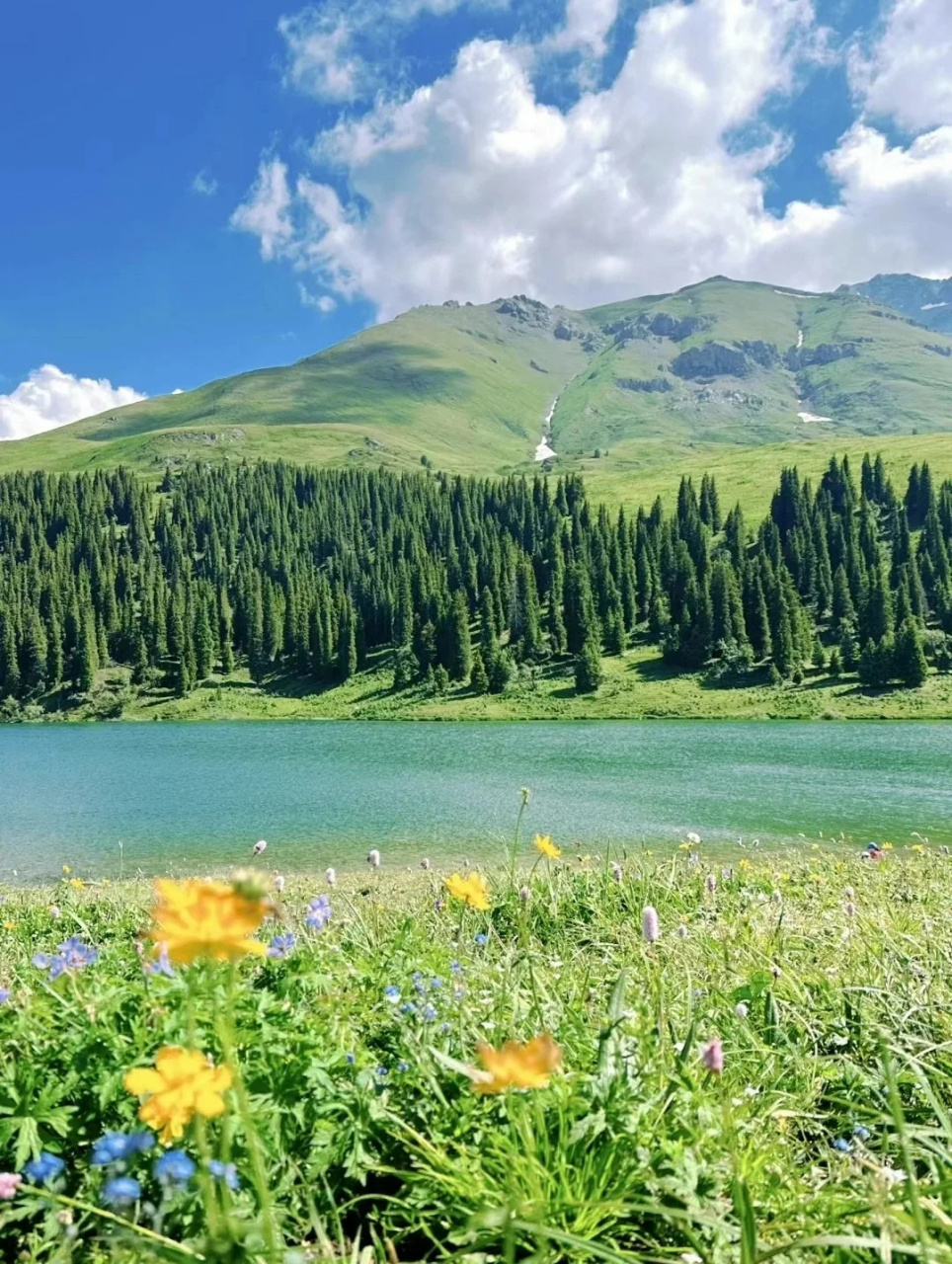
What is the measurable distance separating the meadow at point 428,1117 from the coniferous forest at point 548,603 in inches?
4066

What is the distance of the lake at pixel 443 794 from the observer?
84.9ft

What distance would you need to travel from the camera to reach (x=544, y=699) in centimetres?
10612

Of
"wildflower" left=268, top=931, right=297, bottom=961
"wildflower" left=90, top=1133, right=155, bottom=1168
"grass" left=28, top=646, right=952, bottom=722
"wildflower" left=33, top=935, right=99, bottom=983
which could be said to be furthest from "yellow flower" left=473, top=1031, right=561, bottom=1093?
"grass" left=28, top=646, right=952, bottom=722

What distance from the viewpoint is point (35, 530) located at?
19725 cm

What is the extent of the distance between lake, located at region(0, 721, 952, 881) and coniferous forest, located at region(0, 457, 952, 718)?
39275 mm

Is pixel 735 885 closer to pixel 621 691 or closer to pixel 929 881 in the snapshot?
pixel 929 881

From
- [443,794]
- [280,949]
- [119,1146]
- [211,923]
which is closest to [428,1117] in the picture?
[280,949]

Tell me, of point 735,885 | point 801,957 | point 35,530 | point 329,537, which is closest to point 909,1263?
point 801,957

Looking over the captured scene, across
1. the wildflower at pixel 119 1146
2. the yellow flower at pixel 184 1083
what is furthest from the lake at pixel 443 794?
the yellow flower at pixel 184 1083

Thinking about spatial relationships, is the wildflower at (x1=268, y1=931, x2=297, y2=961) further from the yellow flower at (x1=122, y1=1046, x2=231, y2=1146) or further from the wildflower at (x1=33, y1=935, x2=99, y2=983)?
the yellow flower at (x1=122, y1=1046, x2=231, y2=1146)

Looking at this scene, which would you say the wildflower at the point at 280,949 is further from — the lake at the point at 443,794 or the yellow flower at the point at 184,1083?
the lake at the point at 443,794

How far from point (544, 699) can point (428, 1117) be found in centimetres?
10344

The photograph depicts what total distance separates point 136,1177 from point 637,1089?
1.85 meters

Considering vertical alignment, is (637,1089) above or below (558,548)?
below
